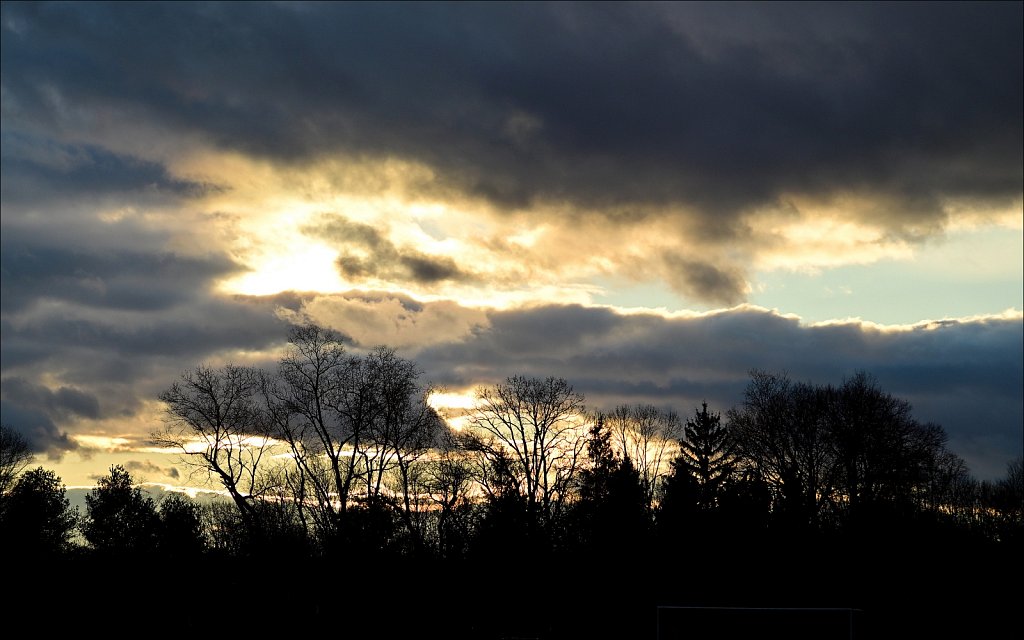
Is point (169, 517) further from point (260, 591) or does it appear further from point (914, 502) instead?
point (914, 502)

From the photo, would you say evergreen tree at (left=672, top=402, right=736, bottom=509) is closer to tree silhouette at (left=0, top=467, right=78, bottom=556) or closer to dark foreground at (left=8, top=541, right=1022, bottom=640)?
dark foreground at (left=8, top=541, right=1022, bottom=640)

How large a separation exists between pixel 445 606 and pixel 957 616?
1088 inches

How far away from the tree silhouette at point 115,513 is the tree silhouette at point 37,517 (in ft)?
6.51

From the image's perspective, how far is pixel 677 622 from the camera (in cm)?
4231

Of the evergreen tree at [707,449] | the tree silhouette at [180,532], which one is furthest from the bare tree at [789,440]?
the tree silhouette at [180,532]

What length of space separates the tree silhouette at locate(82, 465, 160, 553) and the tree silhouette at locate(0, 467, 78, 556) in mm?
1985

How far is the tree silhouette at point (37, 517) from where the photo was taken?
72.8m

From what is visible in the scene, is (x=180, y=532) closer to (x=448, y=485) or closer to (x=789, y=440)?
(x=448, y=485)

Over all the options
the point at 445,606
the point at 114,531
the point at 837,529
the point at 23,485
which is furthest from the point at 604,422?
the point at 23,485

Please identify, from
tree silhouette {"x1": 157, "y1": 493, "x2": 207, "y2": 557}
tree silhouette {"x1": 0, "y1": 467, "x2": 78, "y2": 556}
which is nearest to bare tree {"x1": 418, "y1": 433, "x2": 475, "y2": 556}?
tree silhouette {"x1": 157, "y1": 493, "x2": 207, "y2": 557}

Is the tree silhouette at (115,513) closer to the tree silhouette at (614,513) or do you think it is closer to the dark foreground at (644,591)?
the dark foreground at (644,591)

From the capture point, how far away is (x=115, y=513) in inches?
3243

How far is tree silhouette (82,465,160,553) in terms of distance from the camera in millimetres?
80375

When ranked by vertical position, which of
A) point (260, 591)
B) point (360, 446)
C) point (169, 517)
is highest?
point (360, 446)
